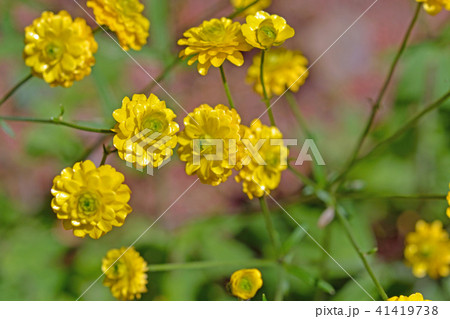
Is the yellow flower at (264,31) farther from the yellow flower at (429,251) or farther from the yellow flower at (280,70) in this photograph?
the yellow flower at (429,251)

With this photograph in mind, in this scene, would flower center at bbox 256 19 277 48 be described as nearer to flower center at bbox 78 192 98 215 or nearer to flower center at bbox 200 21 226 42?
flower center at bbox 200 21 226 42

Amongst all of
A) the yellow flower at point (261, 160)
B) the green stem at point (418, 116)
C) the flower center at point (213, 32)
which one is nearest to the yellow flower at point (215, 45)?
the flower center at point (213, 32)

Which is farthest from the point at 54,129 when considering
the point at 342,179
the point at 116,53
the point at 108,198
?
the point at 342,179

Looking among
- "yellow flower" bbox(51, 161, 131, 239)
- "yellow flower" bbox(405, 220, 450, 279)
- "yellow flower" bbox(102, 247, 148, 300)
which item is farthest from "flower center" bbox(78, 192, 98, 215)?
"yellow flower" bbox(405, 220, 450, 279)

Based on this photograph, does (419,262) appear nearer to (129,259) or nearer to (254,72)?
(254,72)

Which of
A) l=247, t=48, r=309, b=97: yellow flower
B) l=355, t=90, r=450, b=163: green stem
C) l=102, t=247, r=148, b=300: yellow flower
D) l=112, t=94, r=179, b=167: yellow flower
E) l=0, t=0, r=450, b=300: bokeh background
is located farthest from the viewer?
l=0, t=0, r=450, b=300: bokeh background

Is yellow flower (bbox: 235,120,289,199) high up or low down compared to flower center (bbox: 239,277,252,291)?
up

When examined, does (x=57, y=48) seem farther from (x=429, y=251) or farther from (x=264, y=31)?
(x=429, y=251)
